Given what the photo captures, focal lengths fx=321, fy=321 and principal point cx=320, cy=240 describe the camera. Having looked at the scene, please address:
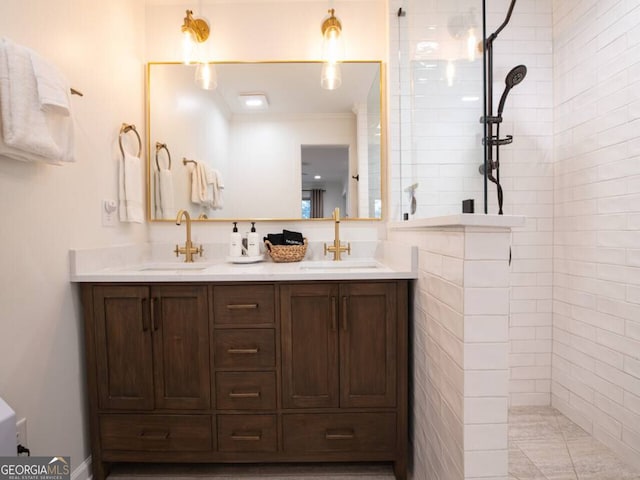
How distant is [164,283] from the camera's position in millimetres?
1401

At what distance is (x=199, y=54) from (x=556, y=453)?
2.92m

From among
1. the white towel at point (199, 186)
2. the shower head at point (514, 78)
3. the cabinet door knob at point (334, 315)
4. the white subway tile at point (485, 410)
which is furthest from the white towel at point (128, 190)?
the shower head at point (514, 78)

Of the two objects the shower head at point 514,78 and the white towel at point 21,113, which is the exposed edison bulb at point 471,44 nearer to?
the shower head at point 514,78

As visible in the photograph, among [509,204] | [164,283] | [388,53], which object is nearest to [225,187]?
[164,283]

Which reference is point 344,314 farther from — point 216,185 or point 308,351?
point 216,185

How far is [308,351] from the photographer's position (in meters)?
1.41

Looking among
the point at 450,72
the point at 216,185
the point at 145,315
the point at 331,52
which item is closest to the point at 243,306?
the point at 145,315

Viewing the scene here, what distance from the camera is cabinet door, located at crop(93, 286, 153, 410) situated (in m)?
1.41

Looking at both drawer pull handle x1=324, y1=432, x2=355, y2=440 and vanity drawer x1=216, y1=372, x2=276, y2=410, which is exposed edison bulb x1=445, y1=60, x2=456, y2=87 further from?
drawer pull handle x1=324, y1=432, x2=355, y2=440

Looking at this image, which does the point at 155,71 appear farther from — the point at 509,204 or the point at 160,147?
the point at 509,204

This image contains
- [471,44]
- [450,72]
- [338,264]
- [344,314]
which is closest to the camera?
[471,44]

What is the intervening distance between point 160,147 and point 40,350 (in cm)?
126

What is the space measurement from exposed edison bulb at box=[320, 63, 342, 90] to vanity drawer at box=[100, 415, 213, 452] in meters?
1.88

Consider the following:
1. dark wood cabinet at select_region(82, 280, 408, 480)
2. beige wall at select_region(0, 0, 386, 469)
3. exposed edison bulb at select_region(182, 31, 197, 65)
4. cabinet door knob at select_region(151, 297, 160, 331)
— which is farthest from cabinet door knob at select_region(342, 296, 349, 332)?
exposed edison bulb at select_region(182, 31, 197, 65)
